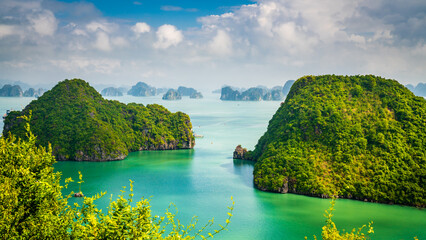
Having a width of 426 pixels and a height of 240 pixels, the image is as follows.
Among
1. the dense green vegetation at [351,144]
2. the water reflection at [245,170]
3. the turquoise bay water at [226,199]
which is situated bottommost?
the turquoise bay water at [226,199]

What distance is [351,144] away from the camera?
4800 cm

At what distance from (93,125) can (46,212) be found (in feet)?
203

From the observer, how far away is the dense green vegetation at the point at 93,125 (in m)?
66.7

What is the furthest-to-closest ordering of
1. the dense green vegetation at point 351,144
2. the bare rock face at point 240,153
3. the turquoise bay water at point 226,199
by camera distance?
the bare rock face at point 240,153 < the dense green vegetation at point 351,144 < the turquoise bay water at point 226,199

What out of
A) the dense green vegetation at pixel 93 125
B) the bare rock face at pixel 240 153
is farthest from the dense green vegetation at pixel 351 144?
the dense green vegetation at pixel 93 125

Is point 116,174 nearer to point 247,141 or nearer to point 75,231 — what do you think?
point 247,141

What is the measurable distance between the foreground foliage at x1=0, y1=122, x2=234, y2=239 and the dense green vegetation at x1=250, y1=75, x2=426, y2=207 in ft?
111

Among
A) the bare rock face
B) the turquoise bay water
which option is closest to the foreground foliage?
the turquoise bay water

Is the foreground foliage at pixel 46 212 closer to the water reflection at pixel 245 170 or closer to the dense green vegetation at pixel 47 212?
the dense green vegetation at pixel 47 212

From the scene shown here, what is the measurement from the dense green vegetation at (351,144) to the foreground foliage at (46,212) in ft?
111

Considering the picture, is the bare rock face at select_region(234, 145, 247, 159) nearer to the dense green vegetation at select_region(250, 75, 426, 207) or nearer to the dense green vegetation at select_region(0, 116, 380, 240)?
the dense green vegetation at select_region(250, 75, 426, 207)

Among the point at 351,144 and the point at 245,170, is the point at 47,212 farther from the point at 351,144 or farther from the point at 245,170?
the point at 245,170

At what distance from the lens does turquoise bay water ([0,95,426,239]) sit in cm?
3472

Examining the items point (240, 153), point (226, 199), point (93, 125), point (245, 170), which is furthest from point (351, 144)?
point (93, 125)
